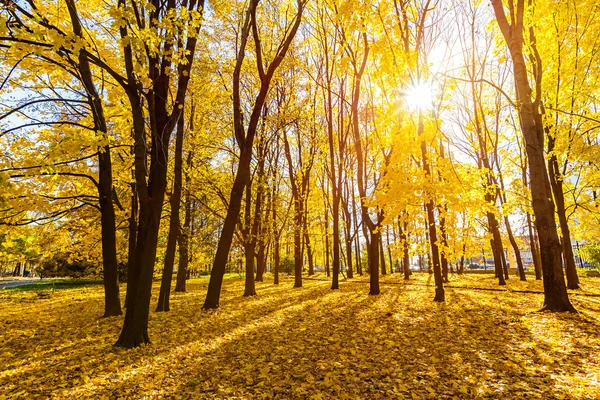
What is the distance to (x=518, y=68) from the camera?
288 inches

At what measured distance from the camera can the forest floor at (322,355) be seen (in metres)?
3.80

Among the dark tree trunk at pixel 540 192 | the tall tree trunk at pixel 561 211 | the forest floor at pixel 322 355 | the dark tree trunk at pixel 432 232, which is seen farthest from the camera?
the tall tree trunk at pixel 561 211

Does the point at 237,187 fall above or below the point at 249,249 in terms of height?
above

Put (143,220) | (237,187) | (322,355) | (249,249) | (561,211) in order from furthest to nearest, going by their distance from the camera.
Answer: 1. (249,249)
2. (561,211)
3. (237,187)
4. (143,220)
5. (322,355)

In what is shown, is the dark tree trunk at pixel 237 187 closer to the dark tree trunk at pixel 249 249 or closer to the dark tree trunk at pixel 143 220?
the dark tree trunk at pixel 143 220

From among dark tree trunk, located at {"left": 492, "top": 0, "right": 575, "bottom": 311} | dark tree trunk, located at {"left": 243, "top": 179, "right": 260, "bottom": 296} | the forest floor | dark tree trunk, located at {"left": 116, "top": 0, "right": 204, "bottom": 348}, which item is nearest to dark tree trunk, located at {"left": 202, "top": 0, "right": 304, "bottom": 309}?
the forest floor

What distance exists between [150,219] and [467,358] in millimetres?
5961

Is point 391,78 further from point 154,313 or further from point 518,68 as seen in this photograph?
point 154,313

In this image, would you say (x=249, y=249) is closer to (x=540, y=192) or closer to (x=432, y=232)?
(x=432, y=232)

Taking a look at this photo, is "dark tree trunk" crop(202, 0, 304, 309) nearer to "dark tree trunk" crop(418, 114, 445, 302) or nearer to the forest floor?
the forest floor

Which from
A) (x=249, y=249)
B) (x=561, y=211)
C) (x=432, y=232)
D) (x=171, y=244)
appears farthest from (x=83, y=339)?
(x=561, y=211)

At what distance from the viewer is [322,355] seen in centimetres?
517

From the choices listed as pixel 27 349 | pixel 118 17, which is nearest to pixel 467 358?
pixel 118 17

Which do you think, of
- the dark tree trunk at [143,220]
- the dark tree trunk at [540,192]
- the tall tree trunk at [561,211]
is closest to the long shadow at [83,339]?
the dark tree trunk at [143,220]
